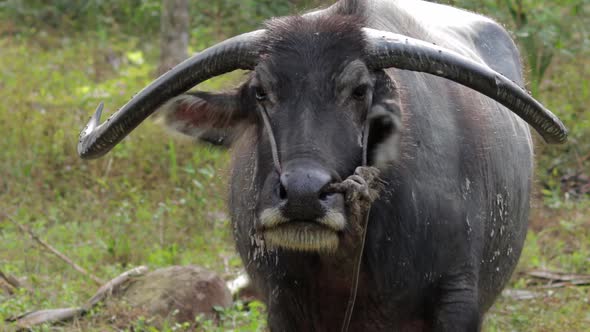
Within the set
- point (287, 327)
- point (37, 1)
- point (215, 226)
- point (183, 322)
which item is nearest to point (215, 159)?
point (215, 226)

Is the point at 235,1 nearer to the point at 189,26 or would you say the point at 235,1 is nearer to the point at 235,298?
the point at 189,26

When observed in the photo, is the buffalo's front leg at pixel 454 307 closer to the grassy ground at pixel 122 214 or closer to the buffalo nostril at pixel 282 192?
the buffalo nostril at pixel 282 192

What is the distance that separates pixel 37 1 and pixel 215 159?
5119 millimetres

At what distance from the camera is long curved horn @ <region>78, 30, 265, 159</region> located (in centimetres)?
325

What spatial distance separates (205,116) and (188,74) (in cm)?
31

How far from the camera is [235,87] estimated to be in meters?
3.50

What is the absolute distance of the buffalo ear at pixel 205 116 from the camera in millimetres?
3453

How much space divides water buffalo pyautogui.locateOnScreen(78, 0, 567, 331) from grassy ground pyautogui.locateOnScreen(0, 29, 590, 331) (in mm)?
→ 1465

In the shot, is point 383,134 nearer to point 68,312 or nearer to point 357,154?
point 357,154

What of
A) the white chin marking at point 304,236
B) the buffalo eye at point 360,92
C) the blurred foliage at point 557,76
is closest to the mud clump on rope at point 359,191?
the white chin marking at point 304,236

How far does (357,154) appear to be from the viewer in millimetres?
3096

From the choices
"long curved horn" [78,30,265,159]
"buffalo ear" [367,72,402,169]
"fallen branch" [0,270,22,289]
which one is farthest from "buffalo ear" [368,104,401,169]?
"fallen branch" [0,270,22,289]

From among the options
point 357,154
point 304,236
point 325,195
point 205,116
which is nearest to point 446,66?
point 357,154

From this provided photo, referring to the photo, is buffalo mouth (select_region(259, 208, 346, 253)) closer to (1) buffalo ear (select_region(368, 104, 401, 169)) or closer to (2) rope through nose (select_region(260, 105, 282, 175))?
(2) rope through nose (select_region(260, 105, 282, 175))
